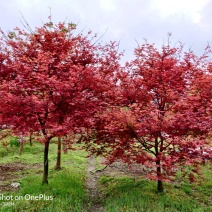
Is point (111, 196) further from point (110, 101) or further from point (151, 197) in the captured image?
point (110, 101)

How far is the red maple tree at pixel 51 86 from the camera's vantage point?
8031mm

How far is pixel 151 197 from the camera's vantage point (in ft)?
28.6

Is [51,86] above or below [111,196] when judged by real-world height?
above

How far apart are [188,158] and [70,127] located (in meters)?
3.98

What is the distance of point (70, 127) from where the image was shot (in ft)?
27.4

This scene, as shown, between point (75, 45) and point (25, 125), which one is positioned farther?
point (75, 45)

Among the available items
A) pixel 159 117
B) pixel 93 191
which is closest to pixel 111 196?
pixel 93 191

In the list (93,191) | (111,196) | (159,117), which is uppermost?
(159,117)

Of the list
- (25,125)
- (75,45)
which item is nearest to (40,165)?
(25,125)

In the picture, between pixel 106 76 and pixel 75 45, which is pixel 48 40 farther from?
pixel 106 76

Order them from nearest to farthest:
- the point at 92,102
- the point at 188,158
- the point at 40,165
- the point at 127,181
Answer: the point at 188,158 < the point at 92,102 < the point at 127,181 < the point at 40,165

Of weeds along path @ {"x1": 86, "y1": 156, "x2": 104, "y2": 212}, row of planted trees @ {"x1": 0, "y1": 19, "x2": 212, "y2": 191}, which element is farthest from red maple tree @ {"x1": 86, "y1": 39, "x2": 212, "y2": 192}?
weeds along path @ {"x1": 86, "y1": 156, "x2": 104, "y2": 212}

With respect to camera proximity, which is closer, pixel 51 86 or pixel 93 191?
pixel 51 86

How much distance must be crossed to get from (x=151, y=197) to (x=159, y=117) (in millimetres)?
3003
